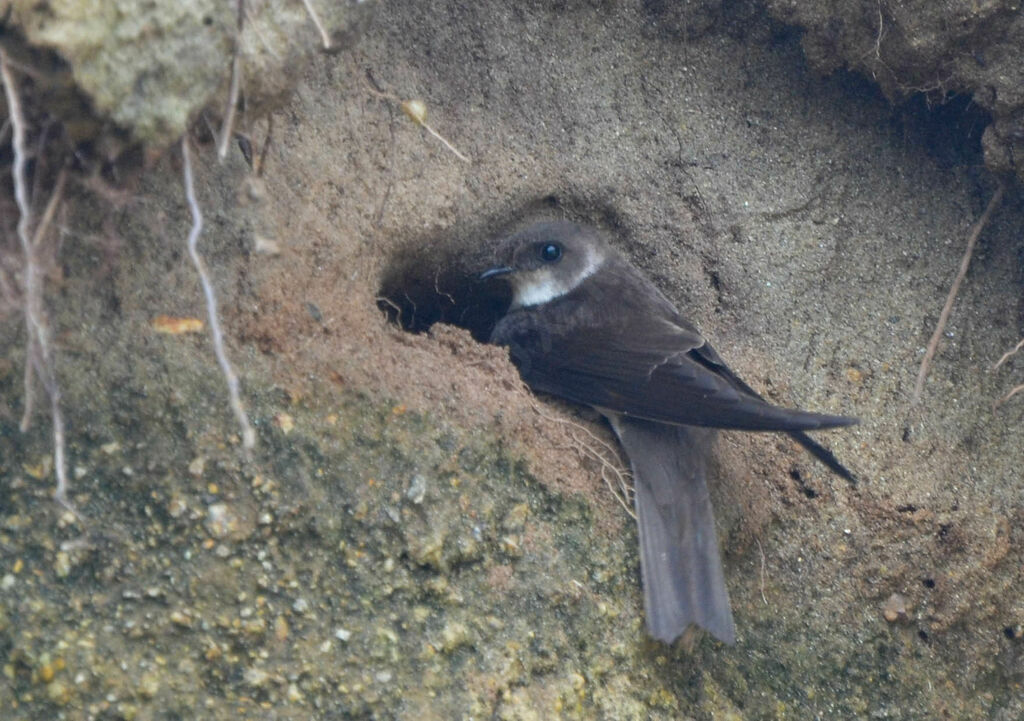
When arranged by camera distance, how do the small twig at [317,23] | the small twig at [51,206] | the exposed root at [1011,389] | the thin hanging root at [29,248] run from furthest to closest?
the exposed root at [1011,389]
the small twig at [317,23]
the small twig at [51,206]
the thin hanging root at [29,248]

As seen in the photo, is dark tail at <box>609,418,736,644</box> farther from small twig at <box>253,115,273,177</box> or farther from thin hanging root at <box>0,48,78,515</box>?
thin hanging root at <box>0,48,78,515</box>

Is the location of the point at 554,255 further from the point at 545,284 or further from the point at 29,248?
the point at 29,248

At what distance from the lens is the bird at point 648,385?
2.62 metres

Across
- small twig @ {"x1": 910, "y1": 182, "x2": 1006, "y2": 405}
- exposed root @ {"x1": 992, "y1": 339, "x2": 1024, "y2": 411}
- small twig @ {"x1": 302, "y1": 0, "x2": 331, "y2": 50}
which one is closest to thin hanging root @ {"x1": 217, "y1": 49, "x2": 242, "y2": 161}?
small twig @ {"x1": 302, "y1": 0, "x2": 331, "y2": 50}

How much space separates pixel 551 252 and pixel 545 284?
157 mm


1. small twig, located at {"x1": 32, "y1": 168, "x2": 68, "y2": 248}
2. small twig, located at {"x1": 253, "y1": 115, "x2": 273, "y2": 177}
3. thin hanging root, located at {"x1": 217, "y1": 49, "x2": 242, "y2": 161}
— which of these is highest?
thin hanging root, located at {"x1": 217, "y1": 49, "x2": 242, "y2": 161}

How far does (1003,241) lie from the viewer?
3.29 meters

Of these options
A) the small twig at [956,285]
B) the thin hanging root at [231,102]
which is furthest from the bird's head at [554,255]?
the thin hanging root at [231,102]

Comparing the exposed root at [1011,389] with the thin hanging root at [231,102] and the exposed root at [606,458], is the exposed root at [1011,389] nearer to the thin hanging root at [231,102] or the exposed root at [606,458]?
the exposed root at [606,458]

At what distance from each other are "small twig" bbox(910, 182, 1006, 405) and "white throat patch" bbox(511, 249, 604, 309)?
100 cm

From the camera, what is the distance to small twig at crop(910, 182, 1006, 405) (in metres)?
3.12

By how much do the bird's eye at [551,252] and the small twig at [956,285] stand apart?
1117mm

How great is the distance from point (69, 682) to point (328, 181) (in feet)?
4.69

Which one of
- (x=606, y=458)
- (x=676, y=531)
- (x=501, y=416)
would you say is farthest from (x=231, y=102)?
(x=676, y=531)
